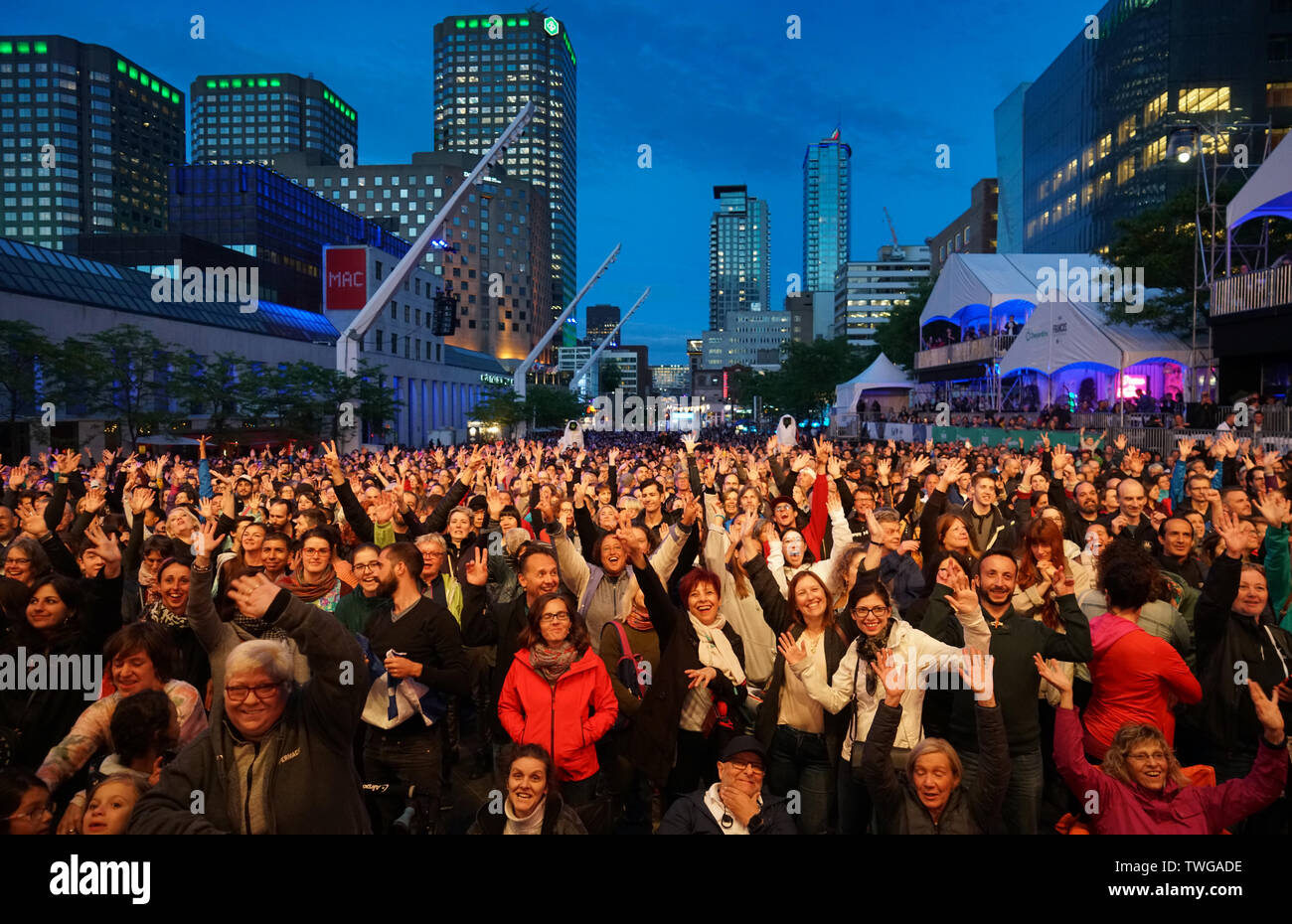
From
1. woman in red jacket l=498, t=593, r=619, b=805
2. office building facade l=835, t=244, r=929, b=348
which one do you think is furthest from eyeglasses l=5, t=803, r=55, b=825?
office building facade l=835, t=244, r=929, b=348

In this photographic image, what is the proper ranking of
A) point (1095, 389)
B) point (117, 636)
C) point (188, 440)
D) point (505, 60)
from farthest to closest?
point (505, 60) < point (1095, 389) < point (188, 440) < point (117, 636)

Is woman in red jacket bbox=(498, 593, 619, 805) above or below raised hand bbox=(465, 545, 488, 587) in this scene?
below

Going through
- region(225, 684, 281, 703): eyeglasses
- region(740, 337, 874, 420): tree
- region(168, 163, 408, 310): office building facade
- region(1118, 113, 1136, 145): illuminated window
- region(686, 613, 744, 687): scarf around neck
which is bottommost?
region(686, 613, 744, 687): scarf around neck

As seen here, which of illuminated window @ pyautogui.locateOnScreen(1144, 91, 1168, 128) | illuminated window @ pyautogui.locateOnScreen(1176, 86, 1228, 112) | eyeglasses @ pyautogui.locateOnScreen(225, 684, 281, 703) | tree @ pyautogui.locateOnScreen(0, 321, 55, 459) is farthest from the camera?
illuminated window @ pyautogui.locateOnScreen(1144, 91, 1168, 128)

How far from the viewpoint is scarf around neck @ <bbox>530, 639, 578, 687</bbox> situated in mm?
4086

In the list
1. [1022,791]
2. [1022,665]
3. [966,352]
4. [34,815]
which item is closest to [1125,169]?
[966,352]

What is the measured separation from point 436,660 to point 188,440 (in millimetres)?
33177

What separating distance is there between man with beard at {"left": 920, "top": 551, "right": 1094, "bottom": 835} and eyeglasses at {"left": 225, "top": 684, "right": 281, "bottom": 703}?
3.09m

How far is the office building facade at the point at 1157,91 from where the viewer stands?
1869 inches

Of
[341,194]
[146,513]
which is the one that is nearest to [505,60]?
[341,194]

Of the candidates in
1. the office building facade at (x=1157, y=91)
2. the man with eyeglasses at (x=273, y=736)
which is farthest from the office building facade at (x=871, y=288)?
the man with eyeglasses at (x=273, y=736)

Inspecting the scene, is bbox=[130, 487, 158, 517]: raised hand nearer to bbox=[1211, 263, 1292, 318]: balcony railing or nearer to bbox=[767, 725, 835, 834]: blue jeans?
bbox=[767, 725, 835, 834]: blue jeans
